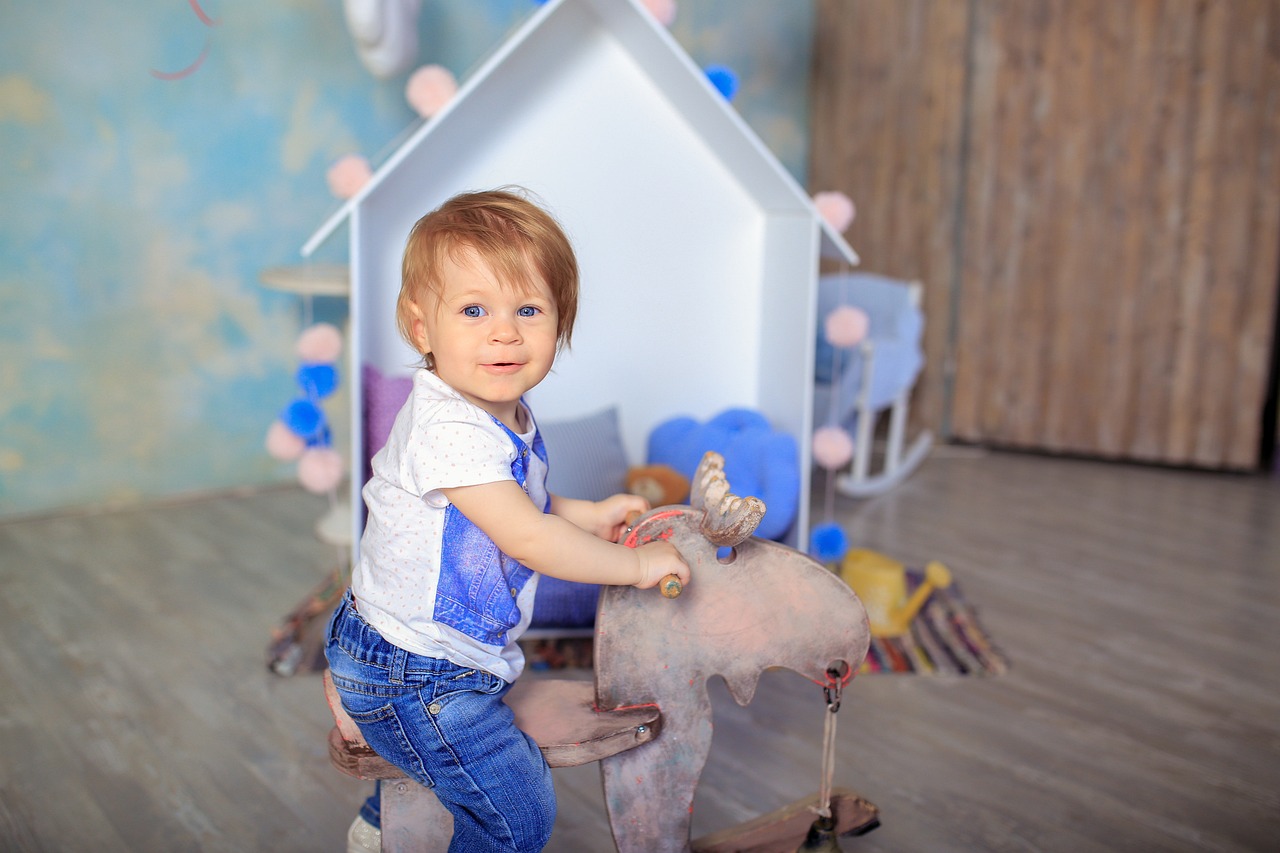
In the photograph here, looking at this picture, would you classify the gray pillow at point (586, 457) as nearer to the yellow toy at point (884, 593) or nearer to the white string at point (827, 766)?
the yellow toy at point (884, 593)

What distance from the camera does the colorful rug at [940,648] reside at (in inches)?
84.6

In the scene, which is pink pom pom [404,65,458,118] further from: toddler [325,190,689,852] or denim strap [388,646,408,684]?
denim strap [388,646,408,684]

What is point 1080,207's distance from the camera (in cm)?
394

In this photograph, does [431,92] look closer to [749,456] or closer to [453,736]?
[749,456]

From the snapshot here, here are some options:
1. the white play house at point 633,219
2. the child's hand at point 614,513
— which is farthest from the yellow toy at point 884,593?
the child's hand at point 614,513

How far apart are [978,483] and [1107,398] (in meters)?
0.72

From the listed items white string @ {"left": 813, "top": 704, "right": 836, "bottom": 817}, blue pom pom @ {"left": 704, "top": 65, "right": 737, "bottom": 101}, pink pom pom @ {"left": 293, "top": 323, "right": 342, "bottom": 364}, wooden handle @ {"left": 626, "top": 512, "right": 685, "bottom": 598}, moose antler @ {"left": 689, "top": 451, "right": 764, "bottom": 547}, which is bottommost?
white string @ {"left": 813, "top": 704, "right": 836, "bottom": 817}

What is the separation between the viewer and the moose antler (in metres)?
1.16

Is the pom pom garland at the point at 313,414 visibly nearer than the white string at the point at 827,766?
No

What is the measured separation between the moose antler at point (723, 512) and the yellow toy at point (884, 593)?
1.21 metres

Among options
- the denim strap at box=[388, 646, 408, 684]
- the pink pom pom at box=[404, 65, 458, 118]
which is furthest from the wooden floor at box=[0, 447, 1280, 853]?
the pink pom pom at box=[404, 65, 458, 118]

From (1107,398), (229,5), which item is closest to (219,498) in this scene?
(229,5)

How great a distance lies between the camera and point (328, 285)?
2488 millimetres

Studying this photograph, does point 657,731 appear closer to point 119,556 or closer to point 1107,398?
point 119,556
